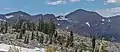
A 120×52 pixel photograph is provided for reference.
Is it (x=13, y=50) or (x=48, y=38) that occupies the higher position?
(x=13, y=50)

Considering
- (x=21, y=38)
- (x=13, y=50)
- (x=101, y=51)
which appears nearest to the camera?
(x=101, y=51)

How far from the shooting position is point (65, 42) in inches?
7111

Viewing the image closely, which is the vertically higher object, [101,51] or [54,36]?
[101,51]

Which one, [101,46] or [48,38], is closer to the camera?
[101,46]

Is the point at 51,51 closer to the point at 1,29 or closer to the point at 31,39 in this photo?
the point at 31,39

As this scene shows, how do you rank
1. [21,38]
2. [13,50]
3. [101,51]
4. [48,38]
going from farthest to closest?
1. [48,38]
2. [21,38]
3. [13,50]
4. [101,51]

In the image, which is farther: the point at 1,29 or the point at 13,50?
the point at 1,29

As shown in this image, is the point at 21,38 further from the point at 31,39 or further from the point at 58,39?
the point at 58,39

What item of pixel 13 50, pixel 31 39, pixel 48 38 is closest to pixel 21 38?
pixel 31 39

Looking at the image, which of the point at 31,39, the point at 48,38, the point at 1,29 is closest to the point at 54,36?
the point at 48,38

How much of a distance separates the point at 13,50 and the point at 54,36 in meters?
163

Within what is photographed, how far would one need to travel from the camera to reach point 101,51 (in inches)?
940

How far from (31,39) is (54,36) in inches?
688

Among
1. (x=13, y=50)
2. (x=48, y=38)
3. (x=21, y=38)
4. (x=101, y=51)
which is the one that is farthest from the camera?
(x=48, y=38)
